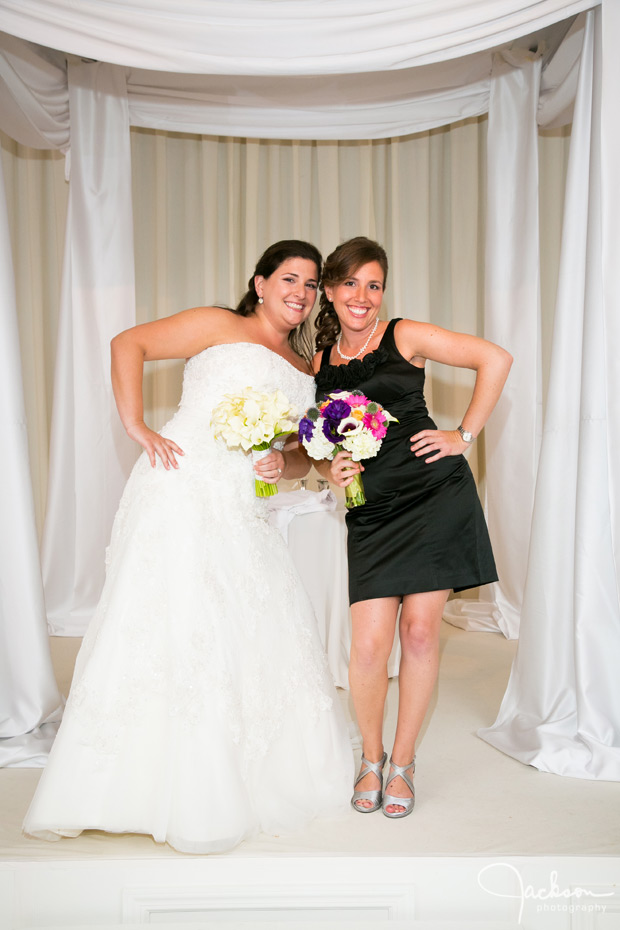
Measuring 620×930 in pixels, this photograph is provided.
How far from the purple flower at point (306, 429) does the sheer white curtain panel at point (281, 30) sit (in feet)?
4.63

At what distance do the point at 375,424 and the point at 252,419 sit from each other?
Answer: 39cm

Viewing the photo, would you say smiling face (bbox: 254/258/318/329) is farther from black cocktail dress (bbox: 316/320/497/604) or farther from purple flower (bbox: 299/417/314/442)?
purple flower (bbox: 299/417/314/442)

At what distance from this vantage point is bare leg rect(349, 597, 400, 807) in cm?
282

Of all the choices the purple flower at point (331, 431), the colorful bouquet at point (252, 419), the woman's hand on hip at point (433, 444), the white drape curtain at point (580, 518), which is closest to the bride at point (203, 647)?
the colorful bouquet at point (252, 419)

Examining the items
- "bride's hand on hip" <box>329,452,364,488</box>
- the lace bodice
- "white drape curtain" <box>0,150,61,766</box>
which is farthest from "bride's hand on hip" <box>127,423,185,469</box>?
"white drape curtain" <box>0,150,61,766</box>

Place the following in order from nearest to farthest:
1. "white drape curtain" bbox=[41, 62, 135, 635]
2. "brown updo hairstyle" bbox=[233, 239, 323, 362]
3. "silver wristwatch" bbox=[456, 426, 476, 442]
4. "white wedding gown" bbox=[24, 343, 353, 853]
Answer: "white wedding gown" bbox=[24, 343, 353, 853], "silver wristwatch" bbox=[456, 426, 476, 442], "brown updo hairstyle" bbox=[233, 239, 323, 362], "white drape curtain" bbox=[41, 62, 135, 635]

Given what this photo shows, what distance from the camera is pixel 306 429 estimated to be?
2701mm

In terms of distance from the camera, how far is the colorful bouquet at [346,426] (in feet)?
8.51

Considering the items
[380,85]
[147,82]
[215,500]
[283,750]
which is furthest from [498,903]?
[147,82]

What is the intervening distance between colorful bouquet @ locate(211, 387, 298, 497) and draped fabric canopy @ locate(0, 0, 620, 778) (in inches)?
39.1

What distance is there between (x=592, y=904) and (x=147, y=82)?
440 cm

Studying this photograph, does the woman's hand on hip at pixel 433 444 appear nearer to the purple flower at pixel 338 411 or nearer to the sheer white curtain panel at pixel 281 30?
the purple flower at pixel 338 411

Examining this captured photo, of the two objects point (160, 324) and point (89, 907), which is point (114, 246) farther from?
point (89, 907)

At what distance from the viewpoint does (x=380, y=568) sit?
2.81 m
